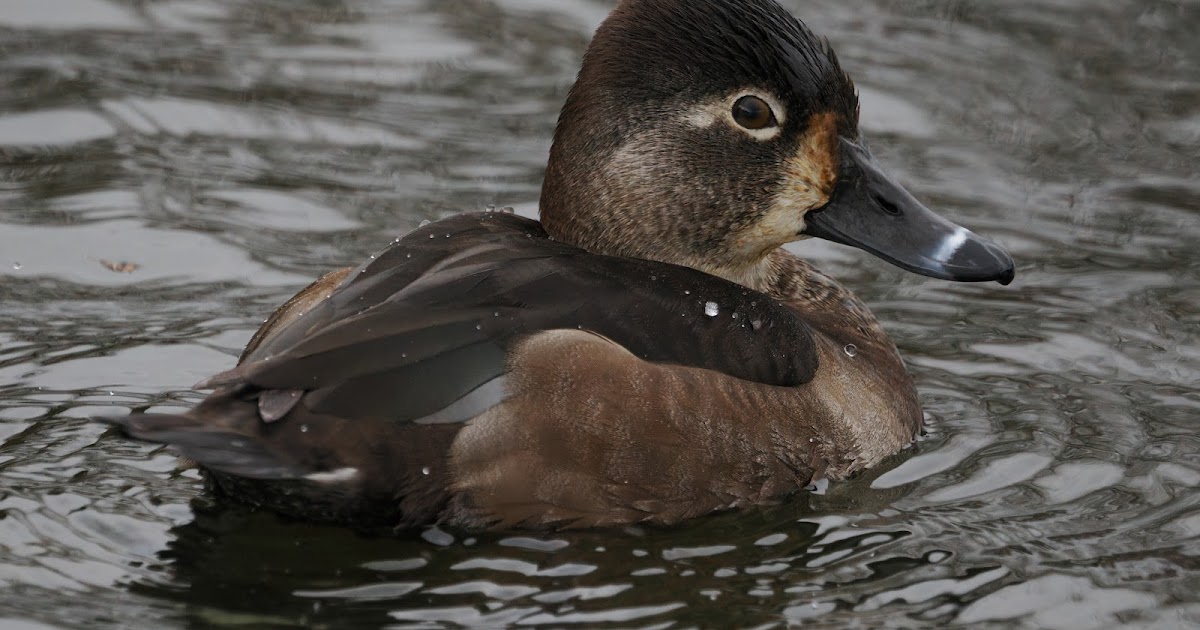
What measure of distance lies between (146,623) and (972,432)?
3146 mm

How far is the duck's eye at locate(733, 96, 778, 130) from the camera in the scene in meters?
6.10

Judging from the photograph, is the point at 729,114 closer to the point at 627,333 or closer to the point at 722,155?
the point at 722,155

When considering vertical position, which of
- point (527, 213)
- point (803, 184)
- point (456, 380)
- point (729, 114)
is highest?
point (729, 114)

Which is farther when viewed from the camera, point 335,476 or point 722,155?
point 722,155

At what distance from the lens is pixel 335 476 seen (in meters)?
5.14

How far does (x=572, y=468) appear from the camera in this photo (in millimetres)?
5359

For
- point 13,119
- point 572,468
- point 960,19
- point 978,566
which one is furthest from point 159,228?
point 960,19

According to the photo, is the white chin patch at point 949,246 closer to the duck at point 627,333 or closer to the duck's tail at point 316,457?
the duck at point 627,333

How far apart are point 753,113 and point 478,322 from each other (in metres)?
1.36

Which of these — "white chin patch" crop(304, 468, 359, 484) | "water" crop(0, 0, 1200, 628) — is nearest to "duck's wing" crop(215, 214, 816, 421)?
"white chin patch" crop(304, 468, 359, 484)

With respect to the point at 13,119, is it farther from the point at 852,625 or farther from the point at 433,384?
the point at 852,625

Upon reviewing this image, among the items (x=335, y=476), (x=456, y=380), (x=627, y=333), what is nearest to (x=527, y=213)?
(x=627, y=333)

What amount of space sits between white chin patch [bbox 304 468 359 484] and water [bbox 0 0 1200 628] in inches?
11.8

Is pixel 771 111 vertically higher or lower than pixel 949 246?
higher
